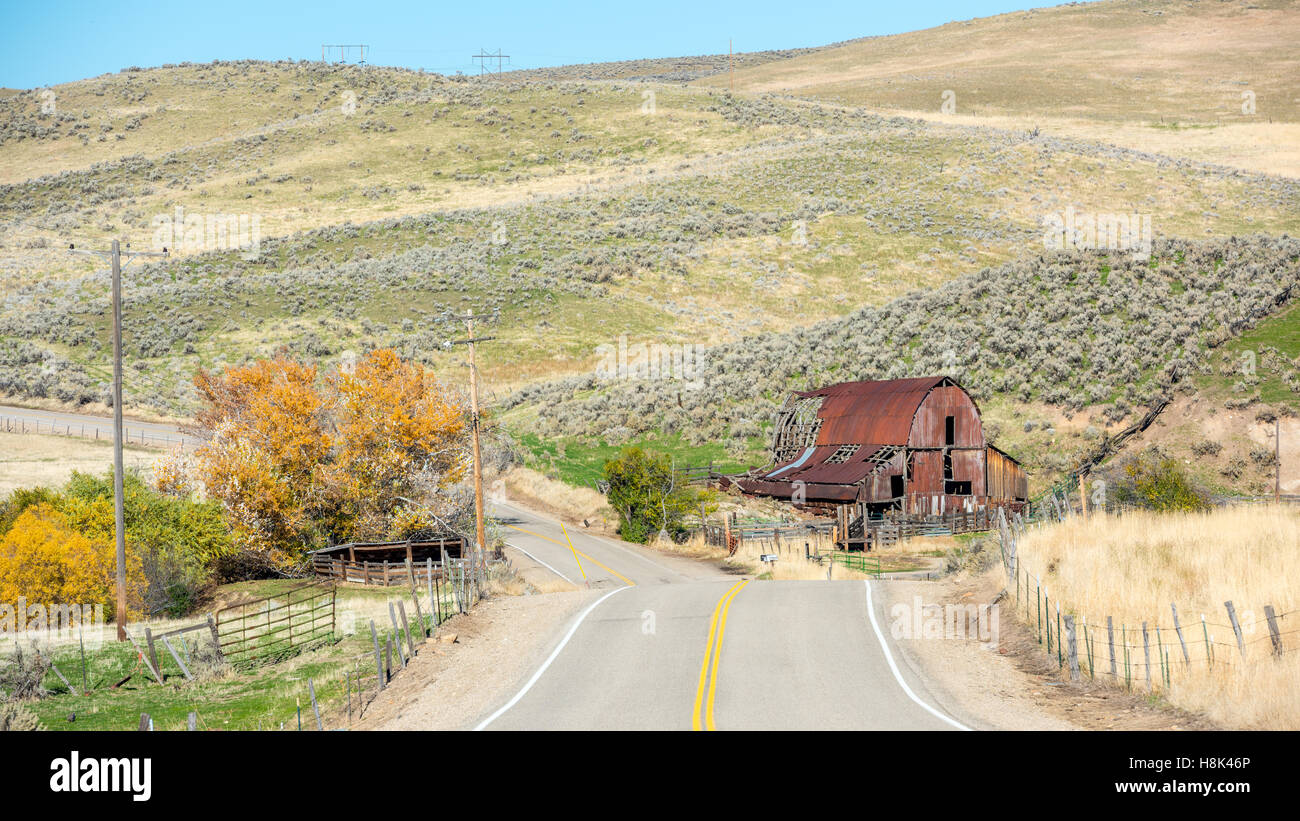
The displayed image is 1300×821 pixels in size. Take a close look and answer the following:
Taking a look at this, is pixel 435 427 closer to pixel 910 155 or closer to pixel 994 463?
pixel 994 463

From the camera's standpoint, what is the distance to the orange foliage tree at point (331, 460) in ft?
119

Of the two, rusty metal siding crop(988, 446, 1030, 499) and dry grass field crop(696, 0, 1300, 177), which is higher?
dry grass field crop(696, 0, 1300, 177)

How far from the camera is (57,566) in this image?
2936 centimetres

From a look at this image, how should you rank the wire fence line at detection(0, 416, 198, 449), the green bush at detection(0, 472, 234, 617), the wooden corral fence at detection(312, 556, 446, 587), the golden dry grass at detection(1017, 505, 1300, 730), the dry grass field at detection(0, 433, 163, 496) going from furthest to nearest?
1. the wire fence line at detection(0, 416, 198, 449)
2. the dry grass field at detection(0, 433, 163, 496)
3. the wooden corral fence at detection(312, 556, 446, 587)
4. the green bush at detection(0, 472, 234, 617)
5. the golden dry grass at detection(1017, 505, 1300, 730)

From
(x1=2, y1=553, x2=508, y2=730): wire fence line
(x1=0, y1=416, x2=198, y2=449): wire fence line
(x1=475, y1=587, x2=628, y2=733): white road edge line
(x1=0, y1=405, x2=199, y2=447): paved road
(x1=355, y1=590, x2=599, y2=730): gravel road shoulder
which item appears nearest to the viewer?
(x1=475, y1=587, x2=628, y2=733): white road edge line

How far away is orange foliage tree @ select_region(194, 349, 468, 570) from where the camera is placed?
36.2 m

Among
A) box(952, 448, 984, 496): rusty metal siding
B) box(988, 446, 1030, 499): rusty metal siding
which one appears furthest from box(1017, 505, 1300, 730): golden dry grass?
box(988, 446, 1030, 499): rusty metal siding

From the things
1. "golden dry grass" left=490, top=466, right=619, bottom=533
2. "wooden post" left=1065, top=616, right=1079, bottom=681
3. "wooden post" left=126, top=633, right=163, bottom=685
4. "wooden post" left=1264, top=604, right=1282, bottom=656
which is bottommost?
"golden dry grass" left=490, top=466, right=619, bottom=533

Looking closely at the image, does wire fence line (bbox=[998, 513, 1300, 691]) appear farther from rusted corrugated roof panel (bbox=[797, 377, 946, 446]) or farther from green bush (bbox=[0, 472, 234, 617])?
green bush (bbox=[0, 472, 234, 617])

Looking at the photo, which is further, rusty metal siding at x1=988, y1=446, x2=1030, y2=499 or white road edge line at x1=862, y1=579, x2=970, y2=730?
rusty metal siding at x1=988, y1=446, x2=1030, y2=499

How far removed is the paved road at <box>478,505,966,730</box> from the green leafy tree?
13550 mm

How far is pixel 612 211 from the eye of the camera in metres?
99.1

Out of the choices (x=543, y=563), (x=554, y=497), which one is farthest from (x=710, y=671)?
(x=554, y=497)

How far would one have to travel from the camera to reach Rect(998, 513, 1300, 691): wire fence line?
14945 mm
